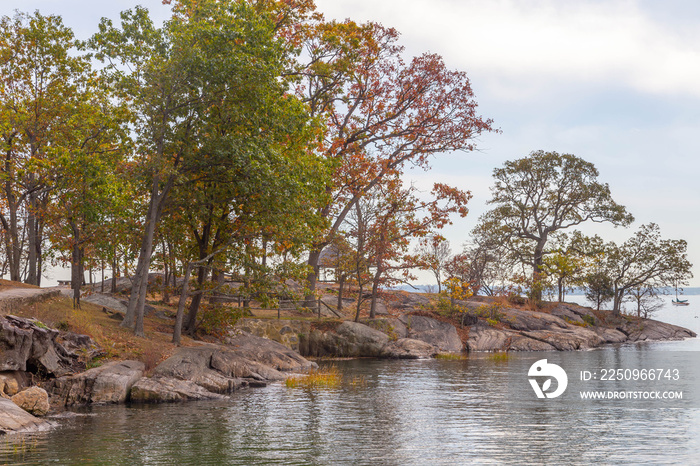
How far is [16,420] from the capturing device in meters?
14.2

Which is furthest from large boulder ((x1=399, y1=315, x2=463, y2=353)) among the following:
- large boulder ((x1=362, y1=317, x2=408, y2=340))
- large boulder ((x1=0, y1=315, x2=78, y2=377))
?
large boulder ((x1=0, y1=315, x2=78, y2=377))

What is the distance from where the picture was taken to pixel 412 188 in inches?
1592

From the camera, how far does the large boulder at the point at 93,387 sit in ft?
58.5

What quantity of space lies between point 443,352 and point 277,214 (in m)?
16.8

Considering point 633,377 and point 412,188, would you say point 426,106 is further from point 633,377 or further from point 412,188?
point 633,377

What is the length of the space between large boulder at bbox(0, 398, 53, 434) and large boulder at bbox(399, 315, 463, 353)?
2743 centimetres

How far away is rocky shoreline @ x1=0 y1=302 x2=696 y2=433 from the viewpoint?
17.1 metres

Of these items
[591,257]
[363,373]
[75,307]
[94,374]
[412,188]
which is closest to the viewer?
[94,374]

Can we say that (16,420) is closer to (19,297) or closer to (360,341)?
(19,297)

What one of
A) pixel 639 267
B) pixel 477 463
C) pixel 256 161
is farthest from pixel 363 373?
pixel 639 267

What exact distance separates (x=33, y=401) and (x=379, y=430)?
8.44 m

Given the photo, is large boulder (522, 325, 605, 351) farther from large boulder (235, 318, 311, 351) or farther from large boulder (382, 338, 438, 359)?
large boulder (235, 318, 311, 351)

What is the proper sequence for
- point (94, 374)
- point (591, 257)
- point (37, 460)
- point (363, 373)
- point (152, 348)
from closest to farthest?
point (37, 460)
point (94, 374)
point (152, 348)
point (363, 373)
point (591, 257)

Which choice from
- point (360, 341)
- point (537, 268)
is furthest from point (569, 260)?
point (360, 341)
